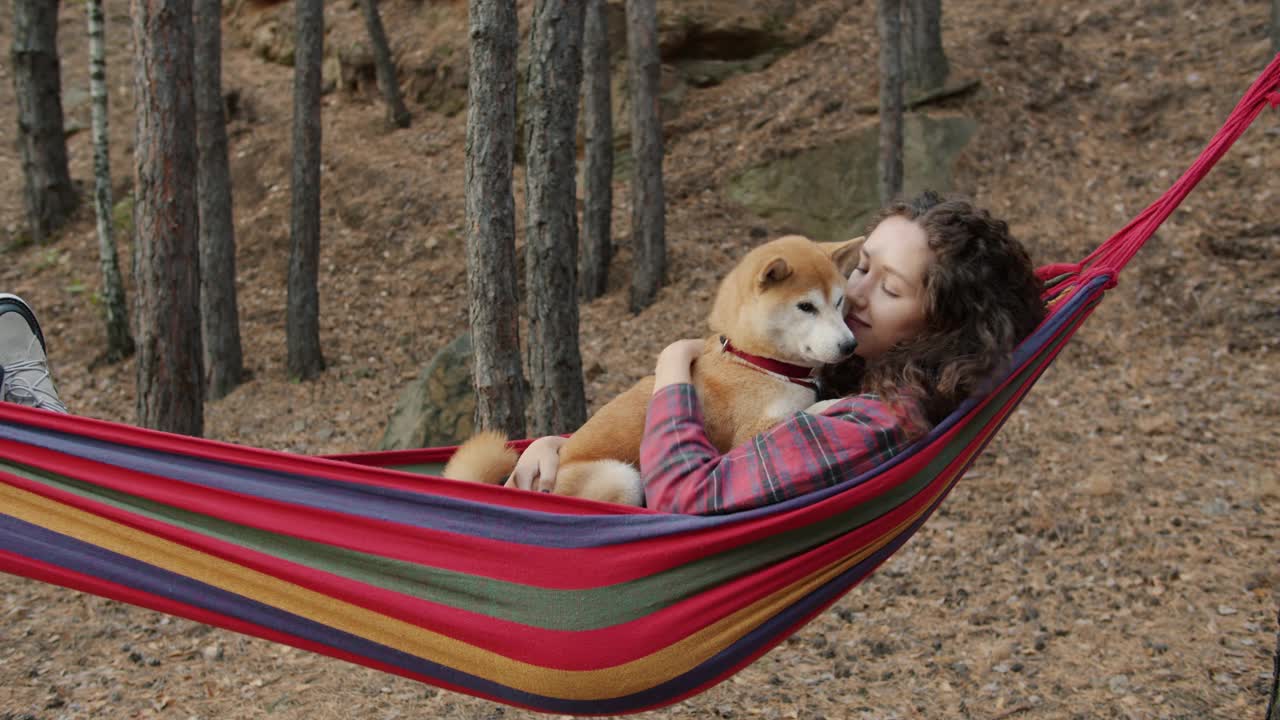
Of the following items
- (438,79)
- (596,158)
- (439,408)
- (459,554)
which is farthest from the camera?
(438,79)

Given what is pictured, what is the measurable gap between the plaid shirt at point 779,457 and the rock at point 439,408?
4394 millimetres

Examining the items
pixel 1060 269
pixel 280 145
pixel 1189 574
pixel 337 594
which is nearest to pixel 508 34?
pixel 1060 269

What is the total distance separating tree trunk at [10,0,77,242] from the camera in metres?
11.4

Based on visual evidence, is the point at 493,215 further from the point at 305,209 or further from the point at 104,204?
the point at 104,204

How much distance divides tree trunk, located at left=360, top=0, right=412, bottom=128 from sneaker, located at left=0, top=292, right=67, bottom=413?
10508 millimetres

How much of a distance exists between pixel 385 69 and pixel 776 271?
37.8ft

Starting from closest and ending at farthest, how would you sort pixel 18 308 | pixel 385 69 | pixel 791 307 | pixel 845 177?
pixel 791 307, pixel 18 308, pixel 845 177, pixel 385 69

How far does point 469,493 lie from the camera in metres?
2.29

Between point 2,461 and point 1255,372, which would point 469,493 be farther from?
point 1255,372

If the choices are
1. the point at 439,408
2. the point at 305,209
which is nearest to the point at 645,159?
the point at 305,209

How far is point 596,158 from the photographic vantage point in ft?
30.1

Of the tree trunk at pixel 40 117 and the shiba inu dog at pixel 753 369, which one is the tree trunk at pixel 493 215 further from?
the tree trunk at pixel 40 117

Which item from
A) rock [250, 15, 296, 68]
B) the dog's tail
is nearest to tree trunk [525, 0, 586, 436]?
the dog's tail

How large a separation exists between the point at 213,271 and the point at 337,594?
7.32 metres
